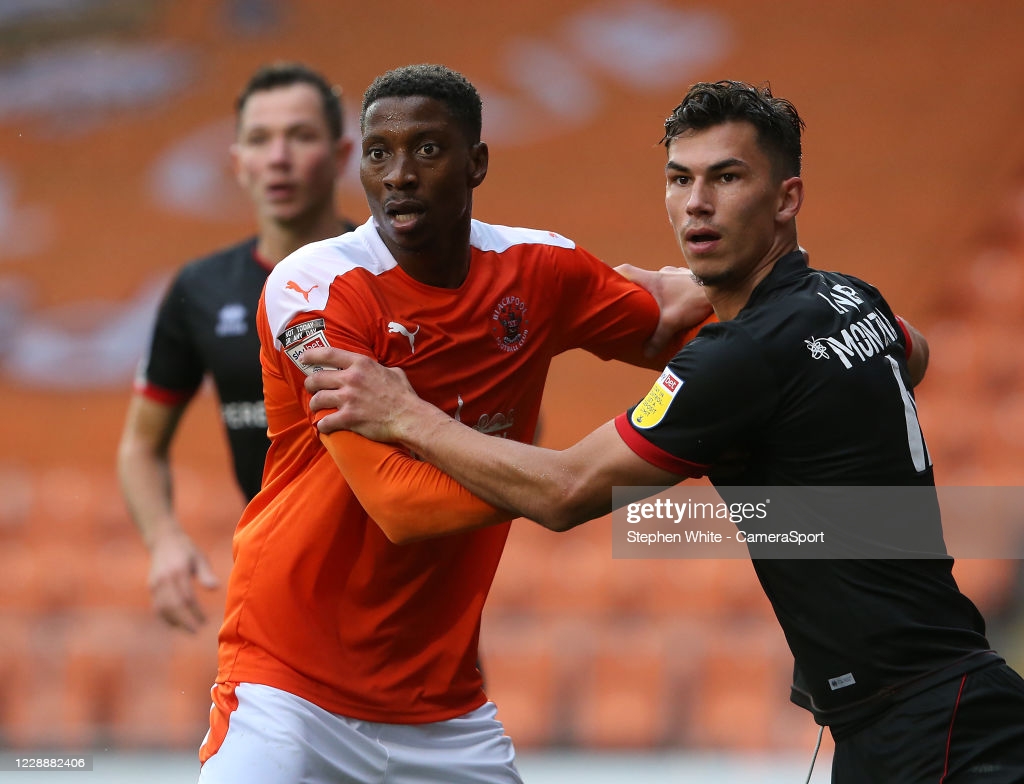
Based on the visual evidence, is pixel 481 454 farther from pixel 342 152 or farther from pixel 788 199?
pixel 342 152

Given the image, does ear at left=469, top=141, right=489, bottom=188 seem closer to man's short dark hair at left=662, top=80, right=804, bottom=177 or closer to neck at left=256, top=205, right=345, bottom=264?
man's short dark hair at left=662, top=80, right=804, bottom=177

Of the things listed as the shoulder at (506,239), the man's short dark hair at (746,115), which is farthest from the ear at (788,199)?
the shoulder at (506,239)

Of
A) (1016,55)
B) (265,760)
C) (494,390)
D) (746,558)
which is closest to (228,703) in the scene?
(265,760)

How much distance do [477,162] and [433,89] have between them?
242mm

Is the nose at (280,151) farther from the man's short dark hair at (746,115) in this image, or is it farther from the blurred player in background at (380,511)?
the man's short dark hair at (746,115)

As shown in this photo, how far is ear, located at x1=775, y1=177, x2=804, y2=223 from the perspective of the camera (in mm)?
3088

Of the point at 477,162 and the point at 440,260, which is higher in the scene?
the point at 477,162

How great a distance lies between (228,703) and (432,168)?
133 cm

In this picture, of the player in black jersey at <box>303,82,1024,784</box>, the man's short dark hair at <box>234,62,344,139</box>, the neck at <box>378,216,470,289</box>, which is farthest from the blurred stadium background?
the player in black jersey at <box>303,82,1024,784</box>

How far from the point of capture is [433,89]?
3.07 meters

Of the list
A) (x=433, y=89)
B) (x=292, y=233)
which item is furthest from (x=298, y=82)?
(x=433, y=89)

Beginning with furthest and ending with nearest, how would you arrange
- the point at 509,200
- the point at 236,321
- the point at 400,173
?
1. the point at 509,200
2. the point at 236,321
3. the point at 400,173

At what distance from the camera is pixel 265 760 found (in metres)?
2.95

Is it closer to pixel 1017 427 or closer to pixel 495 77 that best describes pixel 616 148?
pixel 495 77
